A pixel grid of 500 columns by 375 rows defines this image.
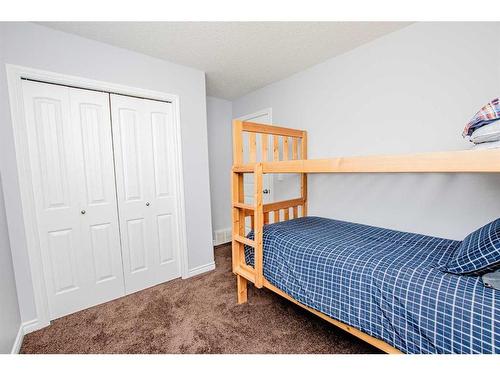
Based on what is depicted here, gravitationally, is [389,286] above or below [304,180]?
below

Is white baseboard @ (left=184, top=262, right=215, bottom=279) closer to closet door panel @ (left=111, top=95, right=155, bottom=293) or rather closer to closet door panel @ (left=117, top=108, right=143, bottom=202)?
closet door panel @ (left=111, top=95, right=155, bottom=293)

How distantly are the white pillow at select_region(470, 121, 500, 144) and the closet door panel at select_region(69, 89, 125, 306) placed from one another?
8.04 ft

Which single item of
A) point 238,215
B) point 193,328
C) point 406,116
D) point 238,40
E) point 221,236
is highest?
point 238,40

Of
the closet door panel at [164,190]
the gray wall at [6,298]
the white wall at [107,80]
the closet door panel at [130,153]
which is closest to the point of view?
the gray wall at [6,298]

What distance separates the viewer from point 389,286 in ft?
3.34

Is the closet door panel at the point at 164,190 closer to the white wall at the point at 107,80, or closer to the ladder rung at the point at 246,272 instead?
the white wall at the point at 107,80

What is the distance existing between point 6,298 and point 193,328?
119cm

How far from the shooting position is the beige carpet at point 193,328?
4.60ft

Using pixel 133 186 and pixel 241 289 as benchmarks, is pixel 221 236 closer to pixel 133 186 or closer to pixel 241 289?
pixel 241 289

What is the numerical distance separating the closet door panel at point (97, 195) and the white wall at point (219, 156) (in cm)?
154

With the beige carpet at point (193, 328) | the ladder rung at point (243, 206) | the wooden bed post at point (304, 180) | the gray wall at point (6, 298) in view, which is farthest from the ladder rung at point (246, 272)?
the gray wall at point (6, 298)

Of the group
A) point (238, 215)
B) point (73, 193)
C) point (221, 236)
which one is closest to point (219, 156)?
point (221, 236)
